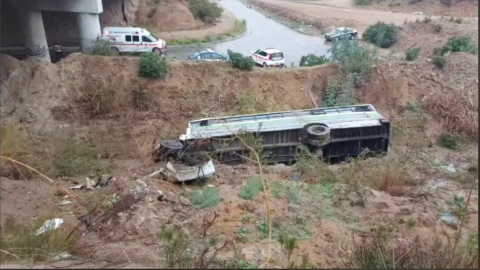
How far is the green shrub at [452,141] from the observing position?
72.0 feet

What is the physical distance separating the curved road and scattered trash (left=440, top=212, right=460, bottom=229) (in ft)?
64.4

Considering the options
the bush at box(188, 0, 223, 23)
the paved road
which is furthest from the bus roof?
the bush at box(188, 0, 223, 23)

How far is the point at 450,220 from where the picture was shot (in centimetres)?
1289

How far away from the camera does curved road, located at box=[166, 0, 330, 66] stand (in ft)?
113

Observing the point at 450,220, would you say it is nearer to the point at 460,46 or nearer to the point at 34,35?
the point at 460,46

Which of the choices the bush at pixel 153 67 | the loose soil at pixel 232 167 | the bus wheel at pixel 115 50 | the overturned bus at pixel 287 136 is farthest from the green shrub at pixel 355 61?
the bus wheel at pixel 115 50

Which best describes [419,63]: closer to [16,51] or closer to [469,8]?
[16,51]

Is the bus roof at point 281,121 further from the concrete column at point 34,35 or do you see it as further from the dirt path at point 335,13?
the dirt path at point 335,13

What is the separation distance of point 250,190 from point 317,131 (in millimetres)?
6032

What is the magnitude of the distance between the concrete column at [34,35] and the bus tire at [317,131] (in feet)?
→ 47.5

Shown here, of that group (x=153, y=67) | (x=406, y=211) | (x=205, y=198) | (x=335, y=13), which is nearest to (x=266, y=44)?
(x=335, y=13)

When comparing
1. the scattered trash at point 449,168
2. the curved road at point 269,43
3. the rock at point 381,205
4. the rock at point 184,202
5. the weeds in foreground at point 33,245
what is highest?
the weeds in foreground at point 33,245

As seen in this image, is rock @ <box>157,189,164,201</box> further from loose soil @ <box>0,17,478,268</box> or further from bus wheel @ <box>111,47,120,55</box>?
bus wheel @ <box>111,47,120,55</box>

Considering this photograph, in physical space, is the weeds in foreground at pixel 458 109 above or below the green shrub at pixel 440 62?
below
